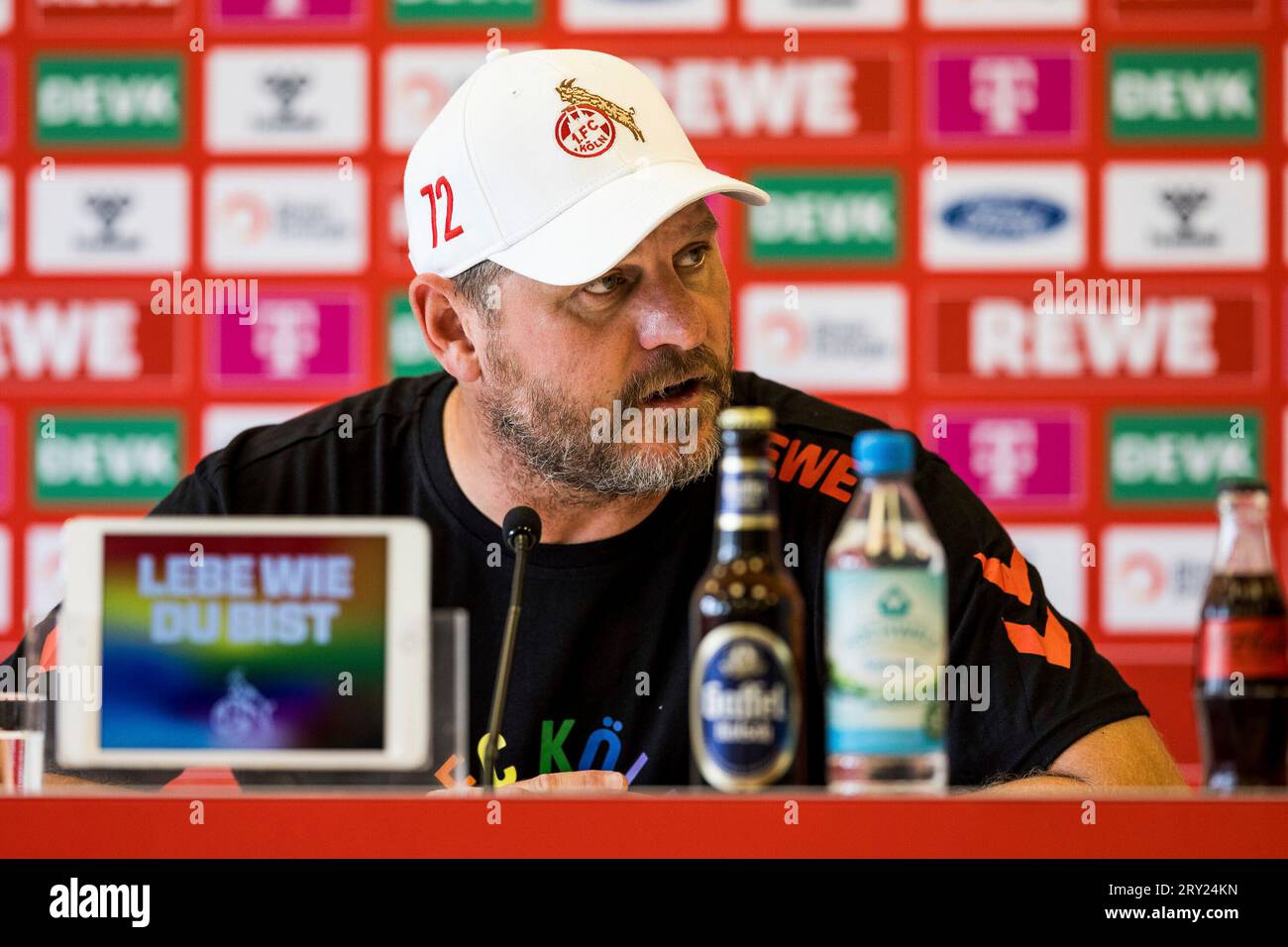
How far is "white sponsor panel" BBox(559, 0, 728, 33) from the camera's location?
2.67 meters

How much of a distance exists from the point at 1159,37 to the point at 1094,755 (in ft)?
6.14

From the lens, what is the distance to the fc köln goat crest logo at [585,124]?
1.33 metres

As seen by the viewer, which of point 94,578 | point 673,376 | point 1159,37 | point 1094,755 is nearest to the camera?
point 94,578

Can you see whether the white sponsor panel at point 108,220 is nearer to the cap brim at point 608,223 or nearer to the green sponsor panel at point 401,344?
the green sponsor panel at point 401,344

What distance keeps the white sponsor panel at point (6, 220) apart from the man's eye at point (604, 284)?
1.77m

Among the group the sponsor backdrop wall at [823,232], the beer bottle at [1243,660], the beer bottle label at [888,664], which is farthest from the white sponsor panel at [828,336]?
the beer bottle label at [888,664]

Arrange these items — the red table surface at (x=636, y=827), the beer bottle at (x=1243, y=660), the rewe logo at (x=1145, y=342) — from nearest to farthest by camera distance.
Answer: the red table surface at (x=636, y=827), the beer bottle at (x=1243, y=660), the rewe logo at (x=1145, y=342)

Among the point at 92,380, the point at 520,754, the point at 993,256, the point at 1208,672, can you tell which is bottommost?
the point at 520,754

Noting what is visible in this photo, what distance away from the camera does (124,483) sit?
2717 mm

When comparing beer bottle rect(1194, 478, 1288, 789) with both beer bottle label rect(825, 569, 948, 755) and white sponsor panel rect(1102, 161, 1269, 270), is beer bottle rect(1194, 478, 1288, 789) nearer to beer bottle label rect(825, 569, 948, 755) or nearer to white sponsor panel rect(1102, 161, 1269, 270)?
beer bottle label rect(825, 569, 948, 755)

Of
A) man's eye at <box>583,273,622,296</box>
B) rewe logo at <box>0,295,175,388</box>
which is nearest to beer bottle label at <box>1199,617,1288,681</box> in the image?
man's eye at <box>583,273,622,296</box>
